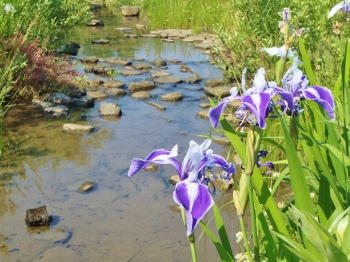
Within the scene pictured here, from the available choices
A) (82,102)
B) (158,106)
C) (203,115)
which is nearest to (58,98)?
(82,102)

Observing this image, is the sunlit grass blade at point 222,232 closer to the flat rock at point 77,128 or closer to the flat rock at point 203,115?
the flat rock at point 77,128

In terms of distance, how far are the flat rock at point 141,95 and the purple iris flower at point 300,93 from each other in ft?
17.4

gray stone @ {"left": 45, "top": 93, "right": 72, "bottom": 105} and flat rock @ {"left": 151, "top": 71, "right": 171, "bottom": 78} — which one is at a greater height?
gray stone @ {"left": 45, "top": 93, "right": 72, "bottom": 105}

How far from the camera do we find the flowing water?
328 cm

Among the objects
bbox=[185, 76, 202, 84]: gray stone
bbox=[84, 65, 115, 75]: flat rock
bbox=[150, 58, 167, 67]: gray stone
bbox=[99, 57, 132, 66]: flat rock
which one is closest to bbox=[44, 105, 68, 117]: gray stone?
bbox=[84, 65, 115, 75]: flat rock

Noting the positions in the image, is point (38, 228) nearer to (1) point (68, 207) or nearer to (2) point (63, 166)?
(1) point (68, 207)

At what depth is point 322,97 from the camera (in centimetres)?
145

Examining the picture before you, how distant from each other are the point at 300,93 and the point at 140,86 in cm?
583

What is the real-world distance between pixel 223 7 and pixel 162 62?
3.30 meters

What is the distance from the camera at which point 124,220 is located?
3625 mm

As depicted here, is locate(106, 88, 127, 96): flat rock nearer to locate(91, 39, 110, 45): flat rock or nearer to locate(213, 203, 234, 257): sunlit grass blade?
locate(91, 39, 110, 45): flat rock

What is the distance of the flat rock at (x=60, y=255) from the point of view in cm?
314

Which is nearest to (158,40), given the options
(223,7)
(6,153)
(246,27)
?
(223,7)

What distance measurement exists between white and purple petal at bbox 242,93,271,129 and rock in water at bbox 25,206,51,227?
2517mm
